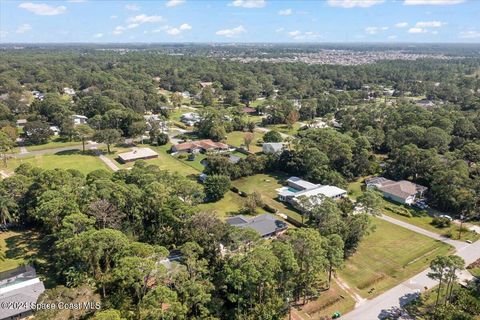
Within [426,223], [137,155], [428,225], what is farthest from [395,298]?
[137,155]

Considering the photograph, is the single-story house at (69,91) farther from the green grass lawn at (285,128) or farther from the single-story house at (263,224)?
the single-story house at (263,224)

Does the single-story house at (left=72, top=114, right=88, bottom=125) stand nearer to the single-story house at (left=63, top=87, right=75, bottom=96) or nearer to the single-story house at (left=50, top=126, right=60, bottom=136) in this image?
the single-story house at (left=50, top=126, right=60, bottom=136)

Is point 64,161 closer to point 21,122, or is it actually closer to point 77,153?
point 77,153

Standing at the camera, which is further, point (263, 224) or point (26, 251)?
point (263, 224)

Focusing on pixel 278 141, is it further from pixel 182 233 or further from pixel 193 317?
pixel 193 317

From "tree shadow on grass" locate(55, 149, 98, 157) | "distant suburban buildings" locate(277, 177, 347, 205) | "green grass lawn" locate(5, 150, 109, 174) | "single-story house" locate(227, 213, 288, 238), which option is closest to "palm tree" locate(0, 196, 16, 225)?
"green grass lawn" locate(5, 150, 109, 174)

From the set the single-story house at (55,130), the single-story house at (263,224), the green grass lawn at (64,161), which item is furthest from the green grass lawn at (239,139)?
the single-story house at (55,130)
